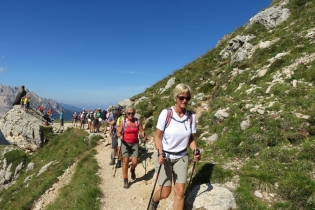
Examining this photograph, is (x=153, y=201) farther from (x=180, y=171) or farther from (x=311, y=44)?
(x=311, y=44)

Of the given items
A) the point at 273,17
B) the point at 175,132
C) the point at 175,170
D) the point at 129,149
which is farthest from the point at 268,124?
the point at 273,17

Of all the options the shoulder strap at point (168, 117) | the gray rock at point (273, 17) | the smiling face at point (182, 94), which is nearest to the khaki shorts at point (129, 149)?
the shoulder strap at point (168, 117)

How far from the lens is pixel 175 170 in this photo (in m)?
5.90

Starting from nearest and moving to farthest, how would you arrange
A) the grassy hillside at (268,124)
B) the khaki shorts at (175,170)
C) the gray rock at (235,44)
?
the khaki shorts at (175,170) → the grassy hillside at (268,124) → the gray rock at (235,44)

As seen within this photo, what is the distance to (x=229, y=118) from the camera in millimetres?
12484

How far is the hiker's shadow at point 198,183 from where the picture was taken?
725cm

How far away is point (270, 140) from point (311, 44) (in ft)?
33.0

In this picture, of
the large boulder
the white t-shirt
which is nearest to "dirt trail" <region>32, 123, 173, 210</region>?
the white t-shirt

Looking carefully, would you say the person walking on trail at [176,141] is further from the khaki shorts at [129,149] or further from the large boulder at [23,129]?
the large boulder at [23,129]

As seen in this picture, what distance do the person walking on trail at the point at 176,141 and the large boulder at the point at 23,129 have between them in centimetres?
2961

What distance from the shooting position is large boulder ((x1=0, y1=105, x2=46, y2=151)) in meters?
30.8

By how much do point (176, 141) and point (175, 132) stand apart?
0.25 meters

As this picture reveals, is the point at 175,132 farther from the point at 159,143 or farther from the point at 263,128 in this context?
the point at 263,128

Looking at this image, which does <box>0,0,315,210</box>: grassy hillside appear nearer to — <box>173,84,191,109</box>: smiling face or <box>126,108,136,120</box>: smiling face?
<box>126,108,136,120</box>: smiling face
